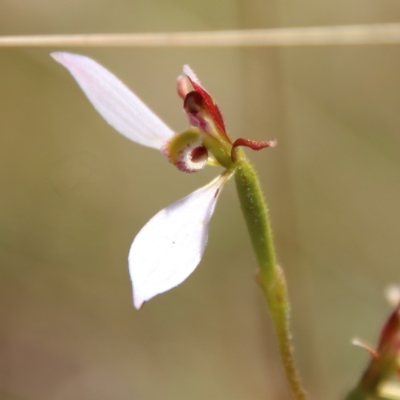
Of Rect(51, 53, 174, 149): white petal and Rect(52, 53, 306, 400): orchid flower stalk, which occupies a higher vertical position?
Rect(51, 53, 174, 149): white petal

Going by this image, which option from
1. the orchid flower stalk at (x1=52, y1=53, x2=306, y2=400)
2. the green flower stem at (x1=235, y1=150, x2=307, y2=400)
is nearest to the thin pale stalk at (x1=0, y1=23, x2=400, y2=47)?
the orchid flower stalk at (x1=52, y1=53, x2=306, y2=400)

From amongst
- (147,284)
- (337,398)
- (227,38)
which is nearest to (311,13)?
(337,398)

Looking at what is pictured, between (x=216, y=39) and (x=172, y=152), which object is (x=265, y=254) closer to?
(x=172, y=152)

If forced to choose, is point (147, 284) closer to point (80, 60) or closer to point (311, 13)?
point (80, 60)

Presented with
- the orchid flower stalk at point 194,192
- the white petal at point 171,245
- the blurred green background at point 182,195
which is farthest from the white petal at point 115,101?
the blurred green background at point 182,195

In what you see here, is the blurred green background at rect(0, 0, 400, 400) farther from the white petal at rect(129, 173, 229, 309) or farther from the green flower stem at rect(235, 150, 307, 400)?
the white petal at rect(129, 173, 229, 309)

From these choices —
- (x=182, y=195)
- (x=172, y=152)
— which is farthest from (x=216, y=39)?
(x=182, y=195)

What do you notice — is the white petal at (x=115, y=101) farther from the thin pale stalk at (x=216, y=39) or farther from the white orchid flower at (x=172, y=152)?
the thin pale stalk at (x=216, y=39)
